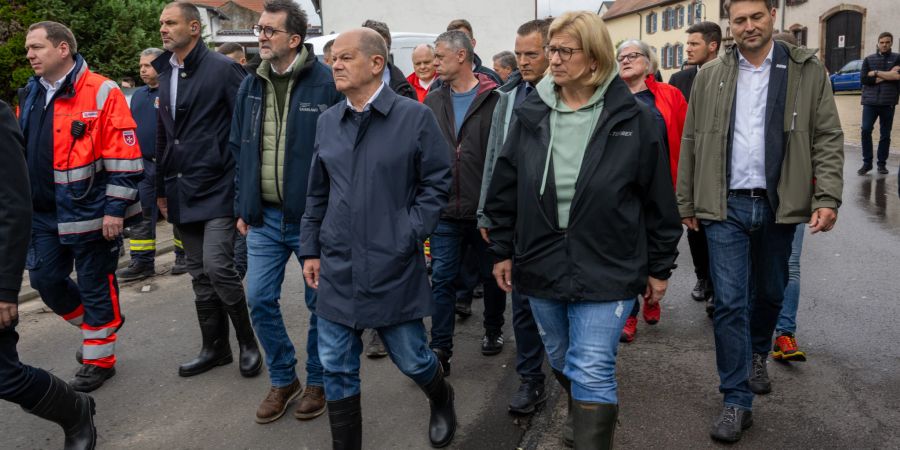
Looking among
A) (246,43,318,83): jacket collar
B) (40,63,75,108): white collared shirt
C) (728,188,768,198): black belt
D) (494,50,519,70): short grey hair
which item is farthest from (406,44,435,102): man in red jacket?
(728,188,768,198): black belt

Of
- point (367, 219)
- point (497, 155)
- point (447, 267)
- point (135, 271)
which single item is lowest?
point (135, 271)

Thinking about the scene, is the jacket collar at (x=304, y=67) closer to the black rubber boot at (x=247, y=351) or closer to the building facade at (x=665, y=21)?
the black rubber boot at (x=247, y=351)

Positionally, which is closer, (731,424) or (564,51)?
(564,51)

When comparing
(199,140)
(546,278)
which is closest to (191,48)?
(199,140)

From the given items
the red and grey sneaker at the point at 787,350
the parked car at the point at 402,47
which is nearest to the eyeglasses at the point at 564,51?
the red and grey sneaker at the point at 787,350

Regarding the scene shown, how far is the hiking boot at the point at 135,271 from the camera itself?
7.88 metres

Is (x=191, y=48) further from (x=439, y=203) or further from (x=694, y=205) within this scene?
(x=694, y=205)

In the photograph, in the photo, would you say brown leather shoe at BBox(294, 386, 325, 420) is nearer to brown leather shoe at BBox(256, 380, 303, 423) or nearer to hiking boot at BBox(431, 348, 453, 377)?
brown leather shoe at BBox(256, 380, 303, 423)

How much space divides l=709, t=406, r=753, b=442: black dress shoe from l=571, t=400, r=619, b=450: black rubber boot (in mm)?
→ 961

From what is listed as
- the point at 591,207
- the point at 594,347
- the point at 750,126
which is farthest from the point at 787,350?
the point at 591,207

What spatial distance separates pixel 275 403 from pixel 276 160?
4.38 ft

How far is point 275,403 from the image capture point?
4305mm

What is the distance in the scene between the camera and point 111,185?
4816 mm

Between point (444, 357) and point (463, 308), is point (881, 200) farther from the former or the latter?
point (444, 357)
